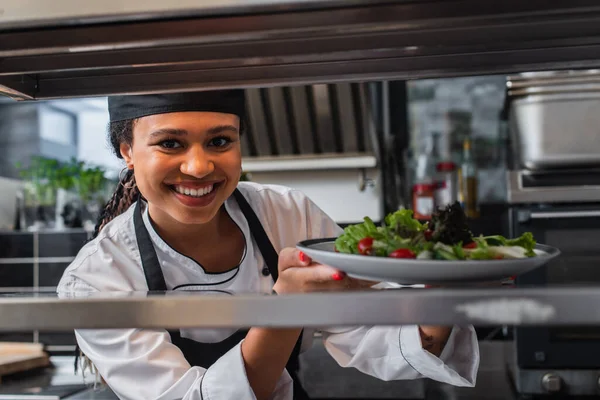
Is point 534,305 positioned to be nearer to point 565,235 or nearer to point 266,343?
point 266,343

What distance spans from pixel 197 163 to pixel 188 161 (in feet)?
0.05

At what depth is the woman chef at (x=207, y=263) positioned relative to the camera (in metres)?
0.89

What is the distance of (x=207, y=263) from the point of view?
3.84 ft

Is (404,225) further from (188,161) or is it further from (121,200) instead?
(121,200)

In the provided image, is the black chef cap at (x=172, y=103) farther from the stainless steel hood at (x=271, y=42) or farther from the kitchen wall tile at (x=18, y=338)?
the kitchen wall tile at (x=18, y=338)

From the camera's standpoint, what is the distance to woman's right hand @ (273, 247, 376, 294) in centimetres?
65

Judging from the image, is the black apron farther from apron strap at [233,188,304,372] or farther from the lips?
the lips

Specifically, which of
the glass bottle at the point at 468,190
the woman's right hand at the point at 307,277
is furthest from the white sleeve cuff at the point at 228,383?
the glass bottle at the point at 468,190

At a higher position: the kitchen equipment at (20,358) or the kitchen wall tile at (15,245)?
the kitchen wall tile at (15,245)

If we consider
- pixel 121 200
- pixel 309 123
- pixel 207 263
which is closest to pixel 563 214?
pixel 309 123

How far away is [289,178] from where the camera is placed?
7.89 ft

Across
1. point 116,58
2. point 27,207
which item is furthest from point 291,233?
point 27,207

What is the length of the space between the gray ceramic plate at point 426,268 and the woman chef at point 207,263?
35mm

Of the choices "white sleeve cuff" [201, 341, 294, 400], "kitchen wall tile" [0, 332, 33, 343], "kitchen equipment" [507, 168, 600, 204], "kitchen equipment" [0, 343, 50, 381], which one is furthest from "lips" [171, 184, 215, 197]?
"kitchen wall tile" [0, 332, 33, 343]
